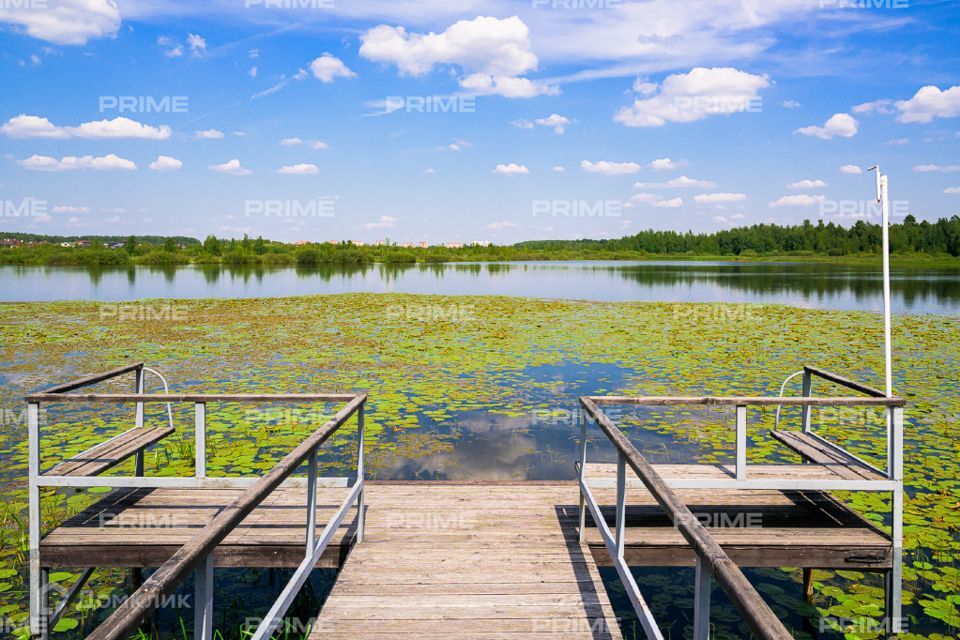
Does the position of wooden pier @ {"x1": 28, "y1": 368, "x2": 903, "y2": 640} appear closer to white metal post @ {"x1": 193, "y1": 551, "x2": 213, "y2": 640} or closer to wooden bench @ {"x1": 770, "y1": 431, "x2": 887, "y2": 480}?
wooden bench @ {"x1": 770, "y1": 431, "x2": 887, "y2": 480}

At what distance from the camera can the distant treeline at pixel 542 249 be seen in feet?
268

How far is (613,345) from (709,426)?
6732mm

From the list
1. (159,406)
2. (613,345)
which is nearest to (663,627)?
(159,406)

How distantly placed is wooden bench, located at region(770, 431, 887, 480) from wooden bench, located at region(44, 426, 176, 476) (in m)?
5.33

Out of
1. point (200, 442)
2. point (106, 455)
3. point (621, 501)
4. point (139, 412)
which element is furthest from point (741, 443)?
point (139, 412)

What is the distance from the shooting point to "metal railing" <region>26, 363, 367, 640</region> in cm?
147

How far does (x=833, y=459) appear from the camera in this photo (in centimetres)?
462

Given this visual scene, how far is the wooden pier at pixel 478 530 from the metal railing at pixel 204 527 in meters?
0.02

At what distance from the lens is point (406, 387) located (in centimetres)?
1066

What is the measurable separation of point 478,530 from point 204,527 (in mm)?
2614

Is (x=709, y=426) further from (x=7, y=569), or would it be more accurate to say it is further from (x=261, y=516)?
(x=7, y=569)

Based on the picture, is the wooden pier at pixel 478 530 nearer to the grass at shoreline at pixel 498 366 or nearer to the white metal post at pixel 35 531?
the white metal post at pixel 35 531

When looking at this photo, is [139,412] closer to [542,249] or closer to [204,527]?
[204,527]

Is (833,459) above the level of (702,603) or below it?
below
